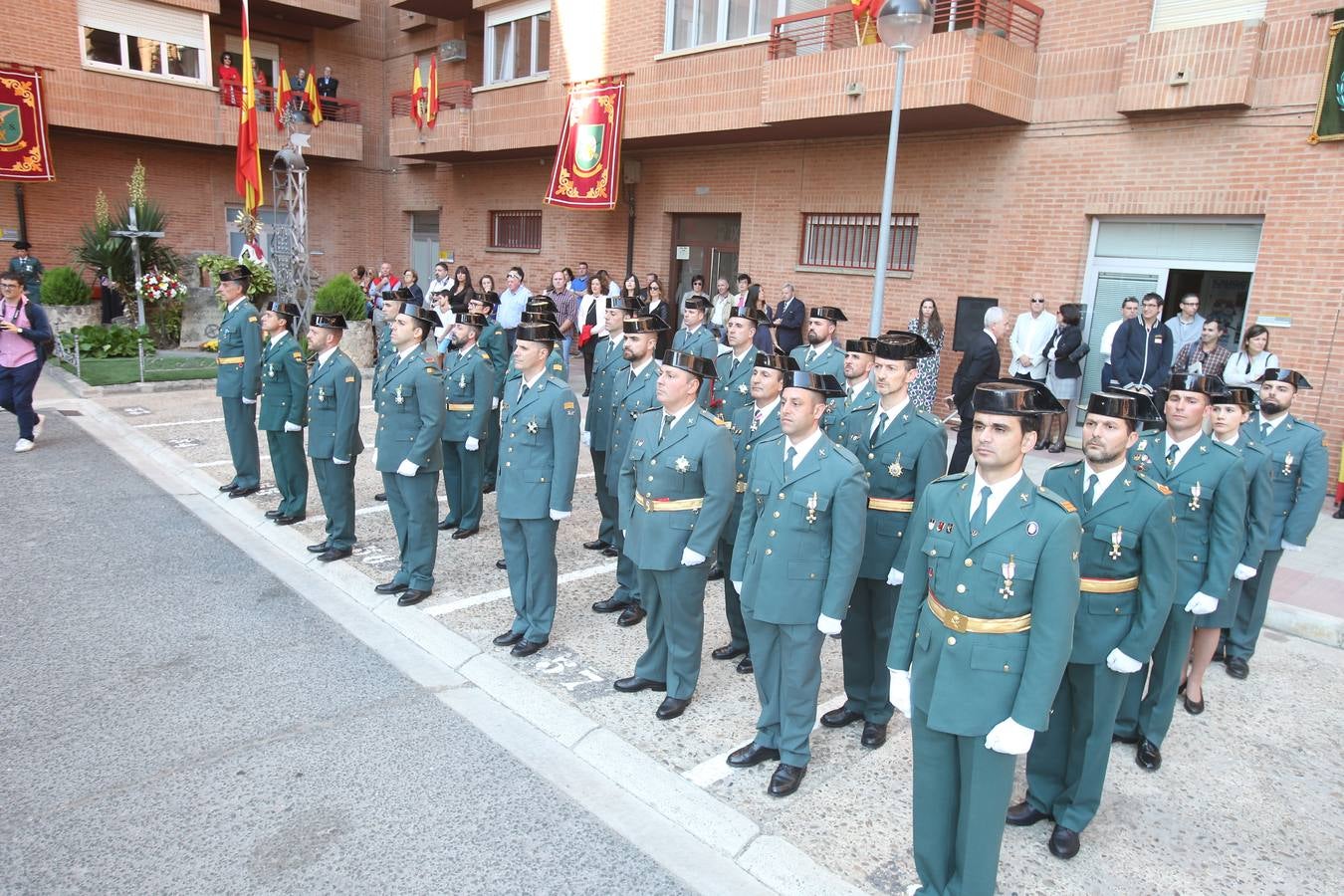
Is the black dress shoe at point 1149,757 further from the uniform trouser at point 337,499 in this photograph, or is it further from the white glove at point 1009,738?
the uniform trouser at point 337,499

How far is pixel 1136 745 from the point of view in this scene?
186 inches

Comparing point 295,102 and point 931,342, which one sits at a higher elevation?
point 295,102

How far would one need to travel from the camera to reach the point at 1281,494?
5.78 metres

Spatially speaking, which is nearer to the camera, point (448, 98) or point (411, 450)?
point (411, 450)

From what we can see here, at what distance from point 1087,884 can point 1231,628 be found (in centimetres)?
299

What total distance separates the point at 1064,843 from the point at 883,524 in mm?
1732

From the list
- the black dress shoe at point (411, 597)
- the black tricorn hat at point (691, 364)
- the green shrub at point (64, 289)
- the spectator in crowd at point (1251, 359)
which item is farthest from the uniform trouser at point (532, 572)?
the green shrub at point (64, 289)

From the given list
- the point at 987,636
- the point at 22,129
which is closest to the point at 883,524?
the point at 987,636

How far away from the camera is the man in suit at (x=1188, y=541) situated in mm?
4504

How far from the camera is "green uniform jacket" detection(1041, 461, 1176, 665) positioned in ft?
12.4

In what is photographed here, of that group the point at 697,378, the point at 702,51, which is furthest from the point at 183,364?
the point at 697,378

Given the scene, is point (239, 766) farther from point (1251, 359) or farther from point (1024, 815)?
point (1251, 359)

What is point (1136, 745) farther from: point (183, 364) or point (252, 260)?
point (252, 260)

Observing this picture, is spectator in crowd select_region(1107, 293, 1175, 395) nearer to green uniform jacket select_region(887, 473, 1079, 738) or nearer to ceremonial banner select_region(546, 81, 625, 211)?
green uniform jacket select_region(887, 473, 1079, 738)
